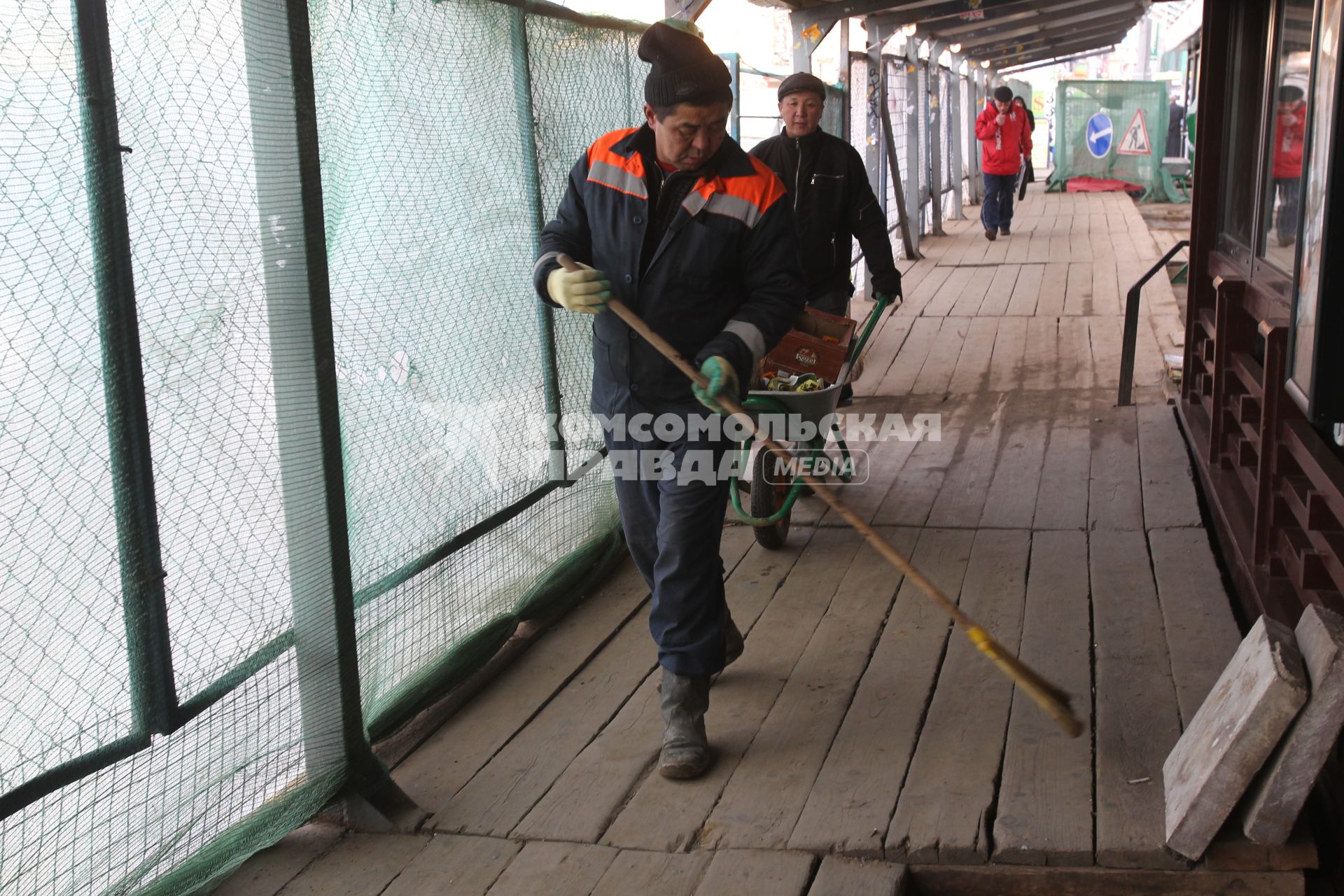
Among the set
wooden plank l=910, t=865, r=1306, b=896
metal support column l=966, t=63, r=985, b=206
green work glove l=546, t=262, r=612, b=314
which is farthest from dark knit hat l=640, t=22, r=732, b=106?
metal support column l=966, t=63, r=985, b=206

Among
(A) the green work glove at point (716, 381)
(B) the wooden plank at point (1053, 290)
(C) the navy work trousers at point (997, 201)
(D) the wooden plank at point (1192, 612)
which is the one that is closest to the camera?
(A) the green work glove at point (716, 381)

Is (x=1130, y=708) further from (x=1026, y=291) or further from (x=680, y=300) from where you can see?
(x=1026, y=291)

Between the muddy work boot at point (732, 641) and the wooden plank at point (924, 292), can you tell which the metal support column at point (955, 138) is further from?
the muddy work boot at point (732, 641)

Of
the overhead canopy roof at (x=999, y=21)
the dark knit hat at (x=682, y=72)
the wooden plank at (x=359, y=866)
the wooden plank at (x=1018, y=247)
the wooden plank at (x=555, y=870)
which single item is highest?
the overhead canopy roof at (x=999, y=21)

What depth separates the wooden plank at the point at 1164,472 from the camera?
501 centimetres

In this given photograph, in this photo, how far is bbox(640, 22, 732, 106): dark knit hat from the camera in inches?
119

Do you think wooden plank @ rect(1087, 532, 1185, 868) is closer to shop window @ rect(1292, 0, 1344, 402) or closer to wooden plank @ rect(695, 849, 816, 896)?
wooden plank @ rect(695, 849, 816, 896)

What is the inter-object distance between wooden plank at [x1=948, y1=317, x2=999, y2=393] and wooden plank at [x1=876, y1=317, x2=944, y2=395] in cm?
23

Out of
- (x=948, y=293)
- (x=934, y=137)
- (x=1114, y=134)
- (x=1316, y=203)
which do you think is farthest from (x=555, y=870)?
(x=1114, y=134)

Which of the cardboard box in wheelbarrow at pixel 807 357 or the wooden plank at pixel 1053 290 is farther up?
the cardboard box in wheelbarrow at pixel 807 357

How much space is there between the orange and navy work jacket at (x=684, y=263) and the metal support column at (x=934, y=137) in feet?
43.6

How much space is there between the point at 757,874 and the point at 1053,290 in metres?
9.41

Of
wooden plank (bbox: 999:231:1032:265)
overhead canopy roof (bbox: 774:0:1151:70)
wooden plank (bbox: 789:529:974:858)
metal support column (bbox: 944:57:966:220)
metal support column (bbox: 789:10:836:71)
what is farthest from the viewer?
metal support column (bbox: 944:57:966:220)

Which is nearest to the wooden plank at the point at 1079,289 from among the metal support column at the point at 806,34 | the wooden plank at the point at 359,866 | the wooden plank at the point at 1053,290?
the wooden plank at the point at 1053,290
